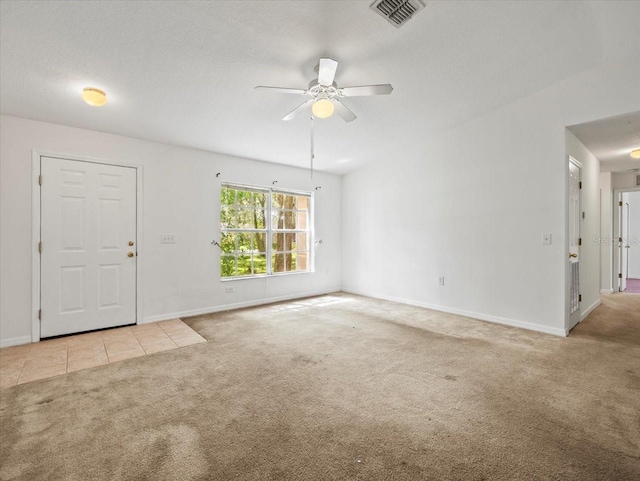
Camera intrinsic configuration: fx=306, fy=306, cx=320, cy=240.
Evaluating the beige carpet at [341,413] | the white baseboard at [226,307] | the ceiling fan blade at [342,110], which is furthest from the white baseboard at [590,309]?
the ceiling fan blade at [342,110]

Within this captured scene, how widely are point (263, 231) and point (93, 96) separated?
3021 mm

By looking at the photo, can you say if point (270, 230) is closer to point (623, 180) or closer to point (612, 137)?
point (612, 137)

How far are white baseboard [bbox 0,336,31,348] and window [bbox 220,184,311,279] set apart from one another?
2.34m

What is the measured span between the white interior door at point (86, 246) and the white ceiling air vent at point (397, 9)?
353 cm

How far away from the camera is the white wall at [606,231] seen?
6.03 meters

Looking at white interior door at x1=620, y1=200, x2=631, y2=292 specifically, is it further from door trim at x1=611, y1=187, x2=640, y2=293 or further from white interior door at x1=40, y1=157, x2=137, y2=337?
white interior door at x1=40, y1=157, x2=137, y2=337

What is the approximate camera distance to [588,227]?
182 inches

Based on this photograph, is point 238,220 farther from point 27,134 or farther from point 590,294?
point 590,294

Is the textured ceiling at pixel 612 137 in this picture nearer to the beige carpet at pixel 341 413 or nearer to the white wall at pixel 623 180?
the white wall at pixel 623 180

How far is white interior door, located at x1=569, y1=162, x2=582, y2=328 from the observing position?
387 centimetres

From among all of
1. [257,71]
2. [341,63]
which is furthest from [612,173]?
[257,71]

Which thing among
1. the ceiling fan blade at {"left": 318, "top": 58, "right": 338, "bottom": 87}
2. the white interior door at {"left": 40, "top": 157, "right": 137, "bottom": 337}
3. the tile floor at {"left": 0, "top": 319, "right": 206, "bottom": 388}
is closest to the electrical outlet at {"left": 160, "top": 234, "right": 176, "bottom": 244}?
the white interior door at {"left": 40, "top": 157, "right": 137, "bottom": 337}

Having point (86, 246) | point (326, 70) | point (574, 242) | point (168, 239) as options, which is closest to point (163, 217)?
point (168, 239)

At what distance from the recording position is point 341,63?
2928mm
